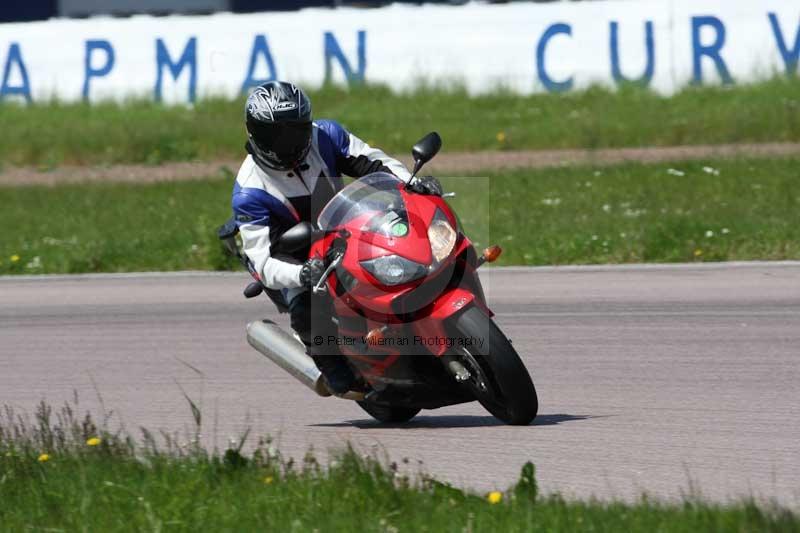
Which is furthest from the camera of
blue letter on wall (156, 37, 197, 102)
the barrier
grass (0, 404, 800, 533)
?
blue letter on wall (156, 37, 197, 102)

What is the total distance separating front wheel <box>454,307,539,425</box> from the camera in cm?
707

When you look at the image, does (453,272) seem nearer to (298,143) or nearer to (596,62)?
(298,143)

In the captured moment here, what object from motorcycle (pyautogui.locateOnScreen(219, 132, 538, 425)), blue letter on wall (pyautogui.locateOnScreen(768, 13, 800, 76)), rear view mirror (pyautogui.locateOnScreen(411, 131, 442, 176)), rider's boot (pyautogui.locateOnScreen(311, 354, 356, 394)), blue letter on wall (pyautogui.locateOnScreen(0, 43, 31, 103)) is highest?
blue letter on wall (pyautogui.locateOnScreen(0, 43, 31, 103))

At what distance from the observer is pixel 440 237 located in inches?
286

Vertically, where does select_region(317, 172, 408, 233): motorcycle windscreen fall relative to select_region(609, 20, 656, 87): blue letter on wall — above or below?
below

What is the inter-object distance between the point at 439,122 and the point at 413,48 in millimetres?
1117

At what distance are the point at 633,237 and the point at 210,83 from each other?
9802 millimetres

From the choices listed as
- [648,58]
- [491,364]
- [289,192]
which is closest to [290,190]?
[289,192]

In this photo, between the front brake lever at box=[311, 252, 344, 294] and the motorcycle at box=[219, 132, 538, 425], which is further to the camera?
the front brake lever at box=[311, 252, 344, 294]

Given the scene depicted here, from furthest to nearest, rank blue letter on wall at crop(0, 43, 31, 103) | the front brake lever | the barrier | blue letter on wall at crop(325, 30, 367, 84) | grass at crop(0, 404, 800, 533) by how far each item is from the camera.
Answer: blue letter on wall at crop(0, 43, 31, 103) < blue letter on wall at crop(325, 30, 367, 84) < the barrier < the front brake lever < grass at crop(0, 404, 800, 533)

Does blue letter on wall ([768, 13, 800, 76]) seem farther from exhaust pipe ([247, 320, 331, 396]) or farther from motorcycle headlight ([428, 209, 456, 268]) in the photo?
motorcycle headlight ([428, 209, 456, 268])

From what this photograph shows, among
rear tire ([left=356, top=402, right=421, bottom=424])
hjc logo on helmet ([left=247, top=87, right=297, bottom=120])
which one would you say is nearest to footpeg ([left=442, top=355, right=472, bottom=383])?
rear tire ([left=356, top=402, right=421, bottom=424])

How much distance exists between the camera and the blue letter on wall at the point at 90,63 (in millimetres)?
22281

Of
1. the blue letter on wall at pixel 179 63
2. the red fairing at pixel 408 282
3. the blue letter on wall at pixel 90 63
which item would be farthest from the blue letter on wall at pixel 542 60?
the red fairing at pixel 408 282
